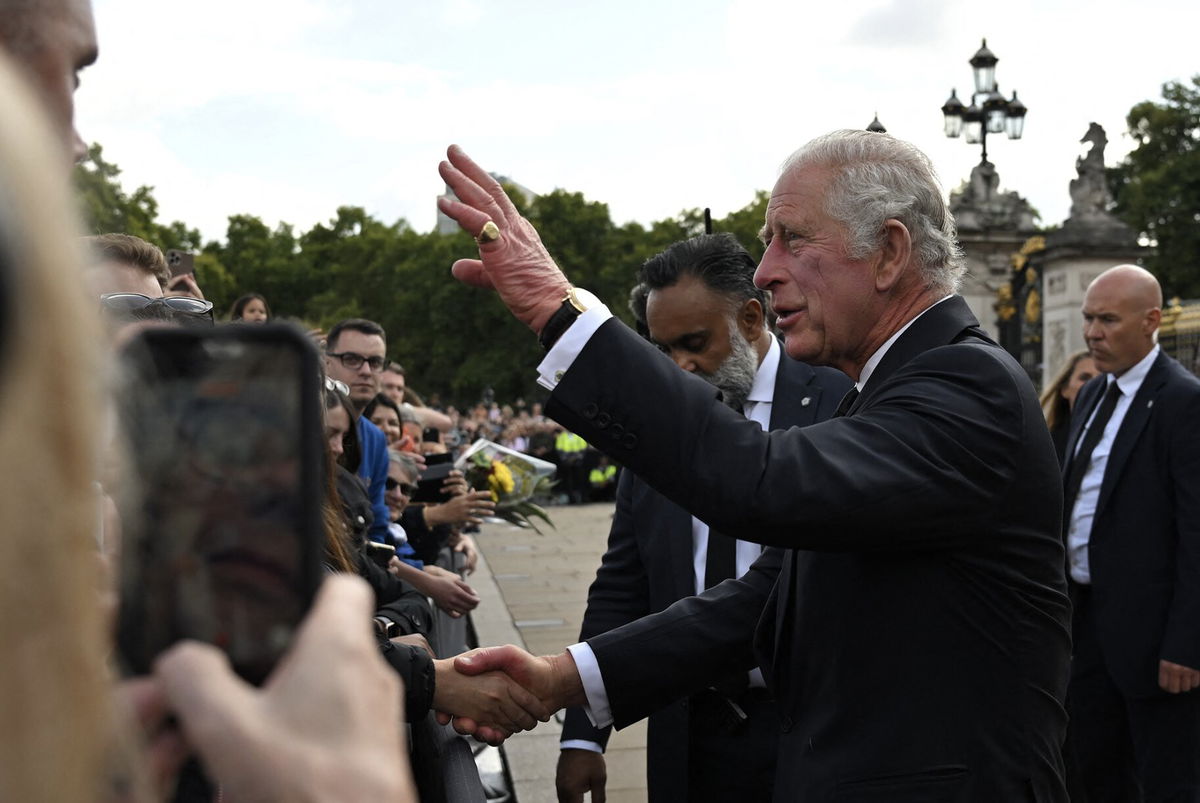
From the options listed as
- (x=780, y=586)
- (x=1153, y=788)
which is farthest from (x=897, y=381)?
(x=1153, y=788)

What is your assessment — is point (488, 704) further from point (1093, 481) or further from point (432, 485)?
point (432, 485)

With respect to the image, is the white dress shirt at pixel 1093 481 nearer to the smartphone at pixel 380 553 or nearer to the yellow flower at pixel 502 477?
the smartphone at pixel 380 553

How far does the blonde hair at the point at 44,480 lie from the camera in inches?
25.2

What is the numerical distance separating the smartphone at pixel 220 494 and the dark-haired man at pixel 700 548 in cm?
258

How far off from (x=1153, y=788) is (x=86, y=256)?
18.4 feet

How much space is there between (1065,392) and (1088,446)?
1.60 metres

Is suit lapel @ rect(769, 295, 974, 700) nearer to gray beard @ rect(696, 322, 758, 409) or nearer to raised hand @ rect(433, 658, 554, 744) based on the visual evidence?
raised hand @ rect(433, 658, 554, 744)

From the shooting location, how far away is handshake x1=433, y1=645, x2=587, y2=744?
10.1ft

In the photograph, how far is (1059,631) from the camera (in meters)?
2.56

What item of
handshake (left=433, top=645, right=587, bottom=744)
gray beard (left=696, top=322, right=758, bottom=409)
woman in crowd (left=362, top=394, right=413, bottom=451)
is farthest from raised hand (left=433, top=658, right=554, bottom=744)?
woman in crowd (left=362, top=394, right=413, bottom=451)

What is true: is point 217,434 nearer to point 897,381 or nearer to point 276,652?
point 276,652

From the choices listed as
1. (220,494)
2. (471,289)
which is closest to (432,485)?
(220,494)

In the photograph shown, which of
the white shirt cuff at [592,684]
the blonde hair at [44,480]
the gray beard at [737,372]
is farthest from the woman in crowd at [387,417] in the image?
the blonde hair at [44,480]

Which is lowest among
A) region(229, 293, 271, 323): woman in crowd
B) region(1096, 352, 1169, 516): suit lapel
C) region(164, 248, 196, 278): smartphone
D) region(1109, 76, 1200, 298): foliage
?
region(1096, 352, 1169, 516): suit lapel
